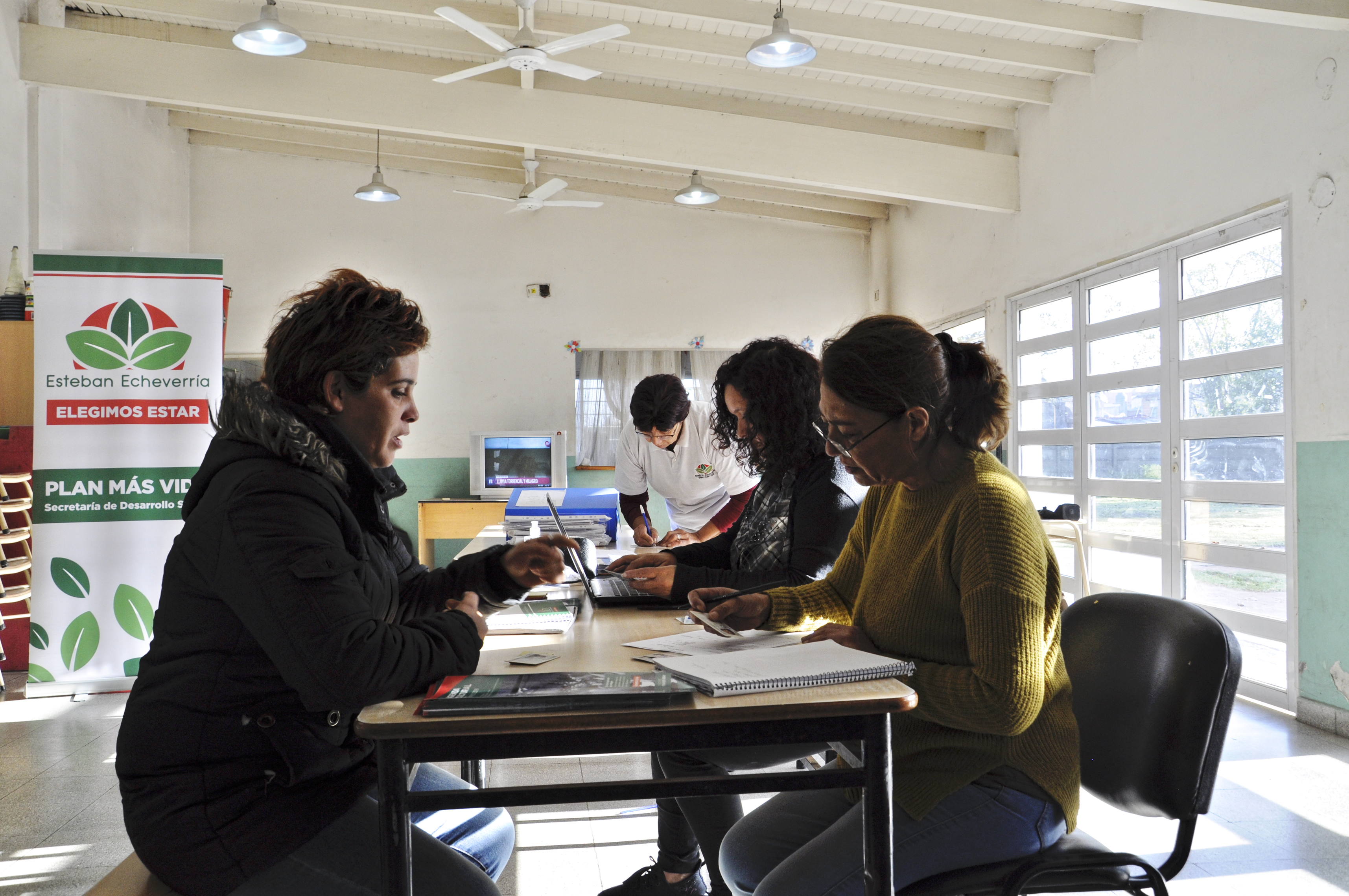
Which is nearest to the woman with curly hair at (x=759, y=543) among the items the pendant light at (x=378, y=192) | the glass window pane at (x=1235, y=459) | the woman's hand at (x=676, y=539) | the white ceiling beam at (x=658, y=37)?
the woman's hand at (x=676, y=539)

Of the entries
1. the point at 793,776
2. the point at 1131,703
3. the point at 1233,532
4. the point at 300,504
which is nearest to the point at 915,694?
the point at 793,776

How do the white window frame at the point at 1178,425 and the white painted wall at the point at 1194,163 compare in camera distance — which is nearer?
the white painted wall at the point at 1194,163

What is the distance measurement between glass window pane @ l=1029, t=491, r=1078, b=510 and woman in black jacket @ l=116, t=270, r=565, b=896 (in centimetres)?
503

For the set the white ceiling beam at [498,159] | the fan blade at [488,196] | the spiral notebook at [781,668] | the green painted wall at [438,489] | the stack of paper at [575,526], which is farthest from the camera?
the green painted wall at [438,489]

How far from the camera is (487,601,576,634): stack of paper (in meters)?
1.73

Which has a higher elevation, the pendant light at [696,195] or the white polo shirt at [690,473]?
the pendant light at [696,195]

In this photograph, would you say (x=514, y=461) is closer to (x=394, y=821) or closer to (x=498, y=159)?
(x=498, y=159)

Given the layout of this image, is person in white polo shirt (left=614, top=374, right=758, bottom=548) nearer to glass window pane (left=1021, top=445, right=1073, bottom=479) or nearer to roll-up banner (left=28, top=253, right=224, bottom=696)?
roll-up banner (left=28, top=253, right=224, bottom=696)

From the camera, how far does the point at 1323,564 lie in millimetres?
3758

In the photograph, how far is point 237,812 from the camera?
3.94 ft

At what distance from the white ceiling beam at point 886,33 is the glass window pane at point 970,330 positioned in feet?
6.43

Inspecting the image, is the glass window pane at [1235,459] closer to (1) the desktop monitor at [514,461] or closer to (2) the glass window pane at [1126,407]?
(2) the glass window pane at [1126,407]

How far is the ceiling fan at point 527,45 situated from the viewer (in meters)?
4.25

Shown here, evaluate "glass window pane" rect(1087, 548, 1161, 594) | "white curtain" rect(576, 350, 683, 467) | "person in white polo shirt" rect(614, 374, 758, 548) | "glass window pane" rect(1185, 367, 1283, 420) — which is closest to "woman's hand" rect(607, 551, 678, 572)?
"person in white polo shirt" rect(614, 374, 758, 548)
